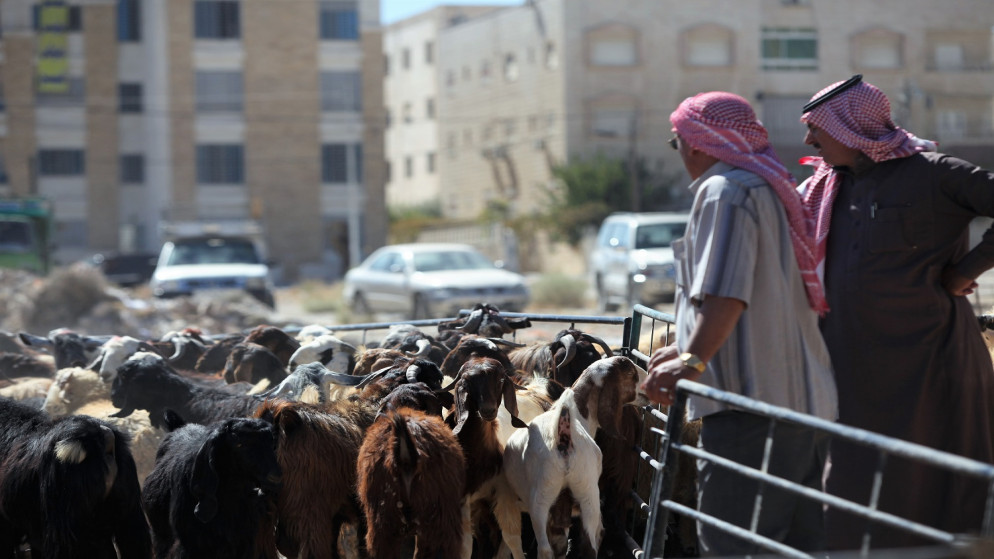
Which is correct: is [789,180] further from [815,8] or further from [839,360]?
[815,8]

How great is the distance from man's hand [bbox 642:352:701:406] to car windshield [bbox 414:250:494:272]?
57.2 ft

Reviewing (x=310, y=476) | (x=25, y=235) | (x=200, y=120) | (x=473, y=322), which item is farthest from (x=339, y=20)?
(x=310, y=476)

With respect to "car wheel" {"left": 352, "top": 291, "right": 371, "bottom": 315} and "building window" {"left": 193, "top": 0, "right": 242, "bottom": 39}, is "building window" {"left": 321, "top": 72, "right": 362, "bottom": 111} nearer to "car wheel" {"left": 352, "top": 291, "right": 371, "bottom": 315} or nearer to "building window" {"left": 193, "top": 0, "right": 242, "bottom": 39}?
"building window" {"left": 193, "top": 0, "right": 242, "bottom": 39}

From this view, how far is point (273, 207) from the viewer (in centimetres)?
4678

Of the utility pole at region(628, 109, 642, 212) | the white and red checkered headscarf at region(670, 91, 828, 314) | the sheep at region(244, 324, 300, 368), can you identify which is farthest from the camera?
the utility pole at region(628, 109, 642, 212)

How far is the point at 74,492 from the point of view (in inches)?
189

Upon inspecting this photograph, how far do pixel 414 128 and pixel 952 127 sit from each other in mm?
29247

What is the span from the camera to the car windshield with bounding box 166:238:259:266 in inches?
930

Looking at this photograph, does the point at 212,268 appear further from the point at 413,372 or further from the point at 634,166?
the point at 634,166

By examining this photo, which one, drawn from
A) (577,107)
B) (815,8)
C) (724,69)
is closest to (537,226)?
(577,107)

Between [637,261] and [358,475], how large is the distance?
1559cm

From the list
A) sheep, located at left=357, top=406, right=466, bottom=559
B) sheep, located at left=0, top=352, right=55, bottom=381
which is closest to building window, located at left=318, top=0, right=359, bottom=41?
sheep, located at left=0, top=352, right=55, bottom=381

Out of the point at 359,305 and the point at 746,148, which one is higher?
the point at 746,148

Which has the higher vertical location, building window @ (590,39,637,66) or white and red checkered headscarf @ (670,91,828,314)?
building window @ (590,39,637,66)
